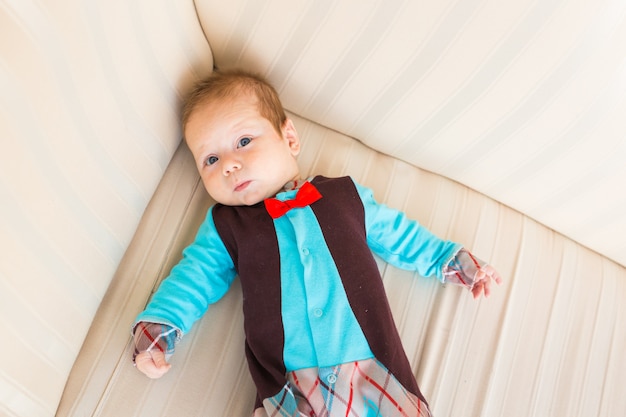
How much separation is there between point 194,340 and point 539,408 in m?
0.73

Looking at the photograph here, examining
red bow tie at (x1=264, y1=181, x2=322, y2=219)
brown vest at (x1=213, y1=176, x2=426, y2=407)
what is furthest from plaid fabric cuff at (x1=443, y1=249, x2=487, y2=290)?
red bow tie at (x1=264, y1=181, x2=322, y2=219)

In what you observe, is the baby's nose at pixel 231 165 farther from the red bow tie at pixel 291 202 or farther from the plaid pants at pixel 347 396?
the plaid pants at pixel 347 396

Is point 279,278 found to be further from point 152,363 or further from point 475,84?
point 475,84

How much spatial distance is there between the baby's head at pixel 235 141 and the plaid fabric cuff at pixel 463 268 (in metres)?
0.40

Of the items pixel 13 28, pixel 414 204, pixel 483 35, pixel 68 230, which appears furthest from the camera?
pixel 414 204

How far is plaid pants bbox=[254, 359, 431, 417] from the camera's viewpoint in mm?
843

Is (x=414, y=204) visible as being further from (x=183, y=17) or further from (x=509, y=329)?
(x=183, y=17)

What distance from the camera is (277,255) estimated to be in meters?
0.95

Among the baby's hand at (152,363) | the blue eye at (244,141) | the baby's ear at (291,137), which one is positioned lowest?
the baby's hand at (152,363)

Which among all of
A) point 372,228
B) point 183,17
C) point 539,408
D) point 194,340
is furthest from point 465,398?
point 183,17

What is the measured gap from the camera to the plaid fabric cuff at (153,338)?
35.1 inches

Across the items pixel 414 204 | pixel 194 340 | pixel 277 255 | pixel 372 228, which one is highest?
pixel 414 204

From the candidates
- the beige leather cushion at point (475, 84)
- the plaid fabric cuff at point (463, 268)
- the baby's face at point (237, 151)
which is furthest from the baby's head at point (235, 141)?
the plaid fabric cuff at point (463, 268)

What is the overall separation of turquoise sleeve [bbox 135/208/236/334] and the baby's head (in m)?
0.10
